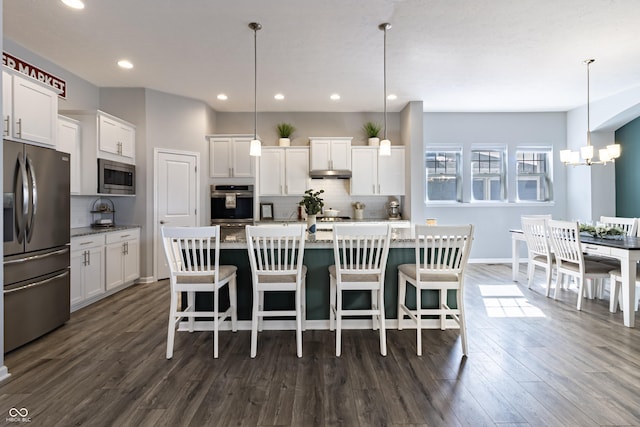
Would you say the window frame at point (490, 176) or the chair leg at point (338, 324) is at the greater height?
the window frame at point (490, 176)

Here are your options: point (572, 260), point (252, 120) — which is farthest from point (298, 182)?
point (572, 260)

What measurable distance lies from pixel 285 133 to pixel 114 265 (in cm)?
344

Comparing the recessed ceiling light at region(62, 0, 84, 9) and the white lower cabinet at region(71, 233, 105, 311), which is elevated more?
the recessed ceiling light at region(62, 0, 84, 9)

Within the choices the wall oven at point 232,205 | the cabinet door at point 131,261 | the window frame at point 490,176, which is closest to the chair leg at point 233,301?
the cabinet door at point 131,261

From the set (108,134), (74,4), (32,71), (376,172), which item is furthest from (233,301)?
(376,172)

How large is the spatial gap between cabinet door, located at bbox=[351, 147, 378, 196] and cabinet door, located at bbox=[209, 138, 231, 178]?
7.19 feet

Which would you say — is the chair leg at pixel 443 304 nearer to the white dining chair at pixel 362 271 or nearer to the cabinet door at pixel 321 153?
the white dining chair at pixel 362 271

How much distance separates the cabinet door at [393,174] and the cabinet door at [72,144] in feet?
14.8

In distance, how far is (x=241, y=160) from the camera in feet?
18.6

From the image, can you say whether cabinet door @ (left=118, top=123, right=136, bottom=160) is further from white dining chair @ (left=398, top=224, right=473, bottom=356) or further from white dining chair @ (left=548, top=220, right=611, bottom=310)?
white dining chair @ (left=548, top=220, right=611, bottom=310)

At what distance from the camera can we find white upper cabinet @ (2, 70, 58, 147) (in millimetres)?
2754

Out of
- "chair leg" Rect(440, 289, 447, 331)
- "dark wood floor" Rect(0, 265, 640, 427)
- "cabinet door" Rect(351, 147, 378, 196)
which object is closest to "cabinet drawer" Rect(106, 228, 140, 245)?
"dark wood floor" Rect(0, 265, 640, 427)

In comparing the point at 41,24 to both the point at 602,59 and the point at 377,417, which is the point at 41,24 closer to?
the point at 377,417

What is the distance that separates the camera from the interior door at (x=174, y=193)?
507 cm
